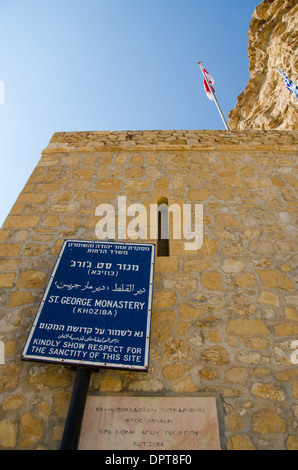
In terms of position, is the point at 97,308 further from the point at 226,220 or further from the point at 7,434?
the point at 226,220

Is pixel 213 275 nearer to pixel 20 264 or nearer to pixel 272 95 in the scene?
pixel 20 264

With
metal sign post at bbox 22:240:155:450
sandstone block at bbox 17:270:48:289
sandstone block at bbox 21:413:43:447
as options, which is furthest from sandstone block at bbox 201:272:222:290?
sandstone block at bbox 21:413:43:447

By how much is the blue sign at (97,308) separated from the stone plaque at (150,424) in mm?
301

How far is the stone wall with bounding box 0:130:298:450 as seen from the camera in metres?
2.24

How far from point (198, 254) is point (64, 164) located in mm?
2465

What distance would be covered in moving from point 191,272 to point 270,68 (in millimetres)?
9933

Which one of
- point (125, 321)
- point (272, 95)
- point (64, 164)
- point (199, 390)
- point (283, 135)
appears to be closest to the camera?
point (199, 390)

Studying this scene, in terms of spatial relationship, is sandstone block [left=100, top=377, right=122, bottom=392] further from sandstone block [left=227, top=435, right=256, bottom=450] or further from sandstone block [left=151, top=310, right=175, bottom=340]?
sandstone block [left=227, top=435, right=256, bottom=450]

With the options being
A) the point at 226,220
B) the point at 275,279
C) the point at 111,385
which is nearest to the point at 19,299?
the point at 111,385

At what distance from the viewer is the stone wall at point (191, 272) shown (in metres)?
2.24

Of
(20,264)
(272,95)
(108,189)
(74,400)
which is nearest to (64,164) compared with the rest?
(108,189)

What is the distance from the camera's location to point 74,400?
2111mm

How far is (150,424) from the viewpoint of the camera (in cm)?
210

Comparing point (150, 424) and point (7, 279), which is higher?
point (7, 279)
